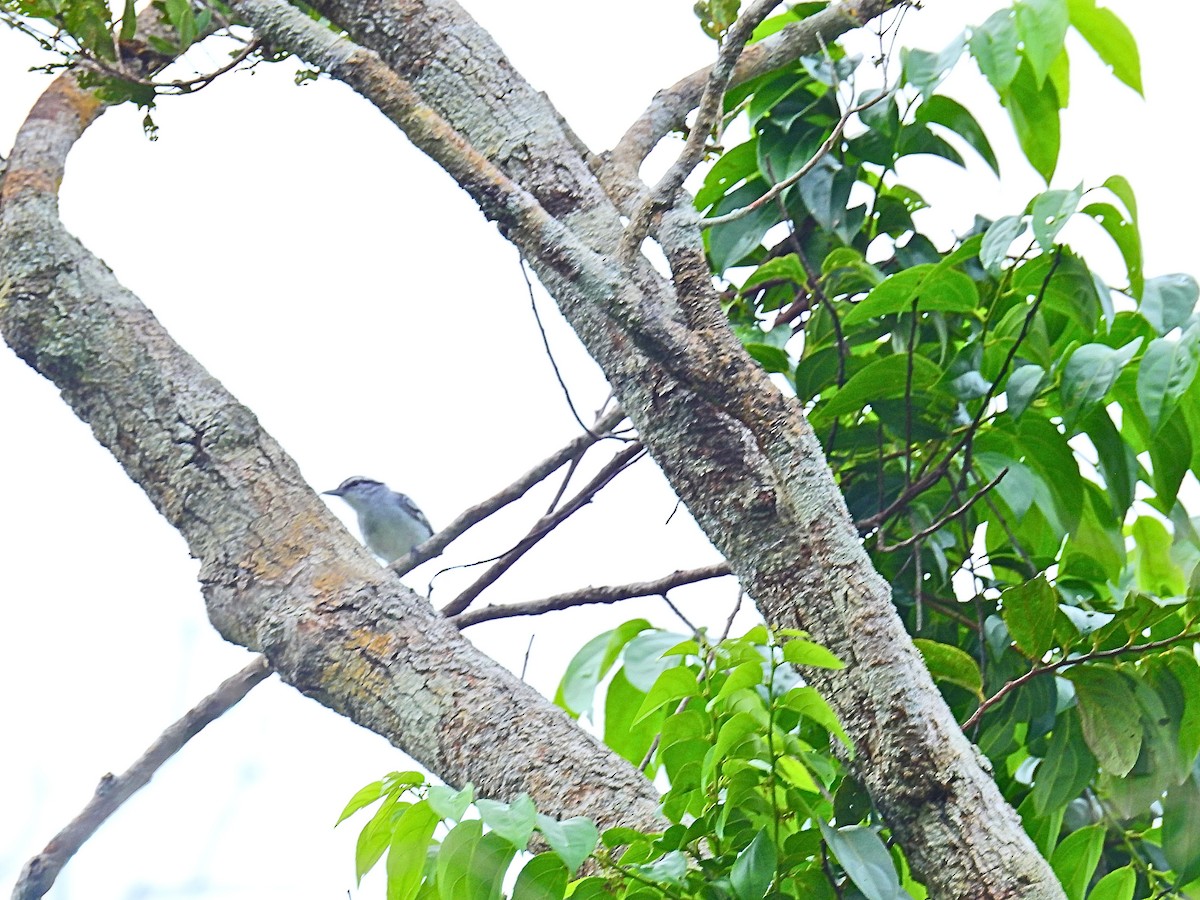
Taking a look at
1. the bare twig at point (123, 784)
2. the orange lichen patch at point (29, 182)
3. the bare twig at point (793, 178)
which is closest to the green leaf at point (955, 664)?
the bare twig at point (793, 178)

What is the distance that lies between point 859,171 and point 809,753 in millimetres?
1316

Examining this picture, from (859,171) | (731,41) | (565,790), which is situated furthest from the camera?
(859,171)

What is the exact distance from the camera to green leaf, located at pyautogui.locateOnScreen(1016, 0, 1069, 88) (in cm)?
179

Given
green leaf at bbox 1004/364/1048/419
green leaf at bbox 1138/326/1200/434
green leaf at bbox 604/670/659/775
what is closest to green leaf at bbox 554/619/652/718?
green leaf at bbox 604/670/659/775

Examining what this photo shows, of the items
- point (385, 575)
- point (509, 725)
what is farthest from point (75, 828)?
point (509, 725)

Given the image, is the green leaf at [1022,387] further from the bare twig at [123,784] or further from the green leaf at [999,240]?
the bare twig at [123,784]

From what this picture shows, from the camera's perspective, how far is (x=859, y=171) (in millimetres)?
2322

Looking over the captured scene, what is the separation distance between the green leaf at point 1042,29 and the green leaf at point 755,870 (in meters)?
1.17

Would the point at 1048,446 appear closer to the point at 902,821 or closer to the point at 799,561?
the point at 799,561

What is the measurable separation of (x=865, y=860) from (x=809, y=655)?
0.27 metres

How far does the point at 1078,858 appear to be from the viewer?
1826 mm

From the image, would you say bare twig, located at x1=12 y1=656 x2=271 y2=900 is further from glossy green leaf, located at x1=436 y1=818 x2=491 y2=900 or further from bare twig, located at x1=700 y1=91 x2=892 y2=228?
bare twig, located at x1=700 y1=91 x2=892 y2=228

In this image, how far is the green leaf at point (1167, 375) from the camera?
1605 millimetres

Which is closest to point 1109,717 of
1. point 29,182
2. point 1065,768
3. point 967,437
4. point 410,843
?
point 1065,768
